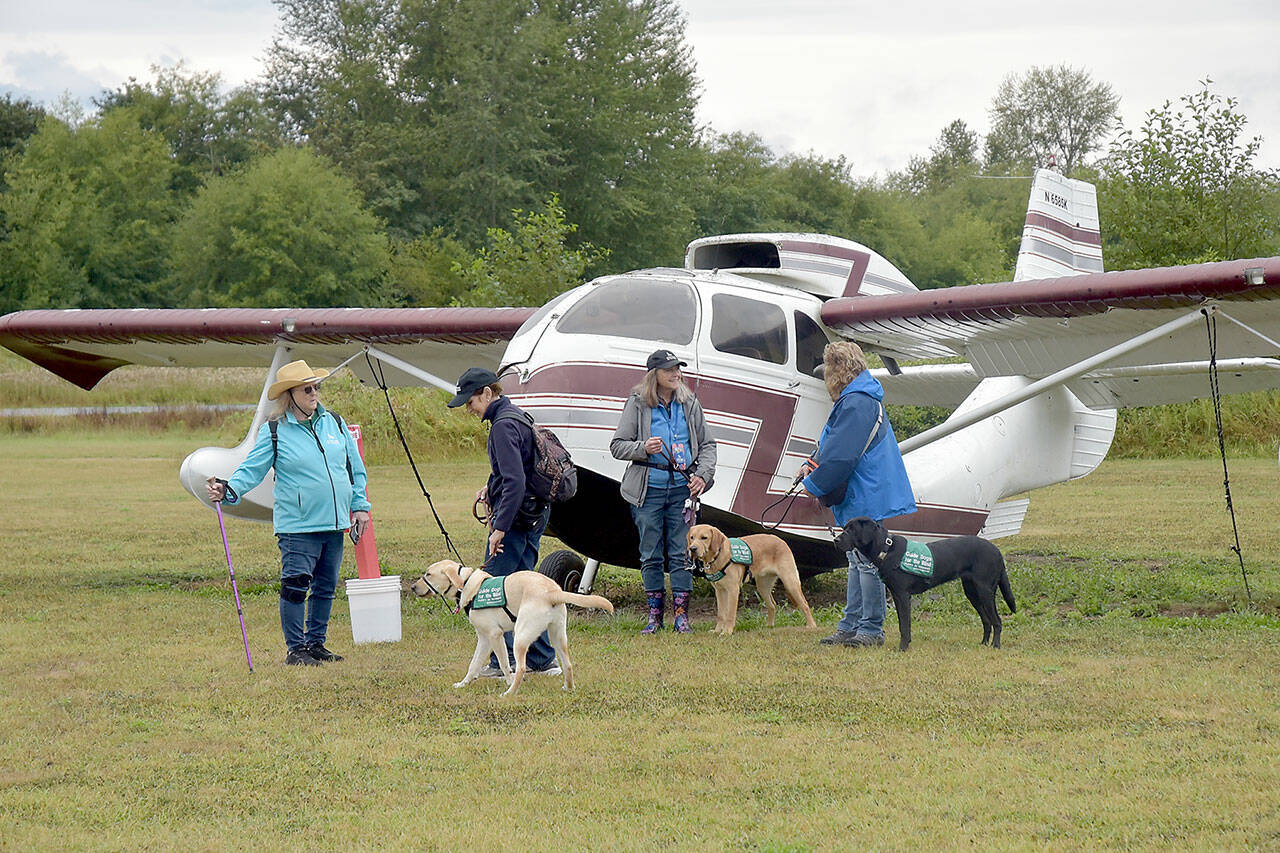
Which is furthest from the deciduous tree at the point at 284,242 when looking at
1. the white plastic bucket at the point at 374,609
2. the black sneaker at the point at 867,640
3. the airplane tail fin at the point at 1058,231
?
the black sneaker at the point at 867,640

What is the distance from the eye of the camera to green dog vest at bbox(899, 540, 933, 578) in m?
7.49

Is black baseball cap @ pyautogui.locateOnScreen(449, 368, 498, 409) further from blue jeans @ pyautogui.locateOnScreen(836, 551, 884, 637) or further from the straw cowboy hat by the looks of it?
blue jeans @ pyautogui.locateOnScreen(836, 551, 884, 637)

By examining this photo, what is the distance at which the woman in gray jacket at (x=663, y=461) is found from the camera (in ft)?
26.5

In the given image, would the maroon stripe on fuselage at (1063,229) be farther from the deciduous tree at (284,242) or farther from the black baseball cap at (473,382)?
the deciduous tree at (284,242)

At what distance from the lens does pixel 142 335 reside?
1162 centimetres

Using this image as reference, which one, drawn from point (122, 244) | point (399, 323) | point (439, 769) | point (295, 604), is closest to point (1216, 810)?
point (439, 769)

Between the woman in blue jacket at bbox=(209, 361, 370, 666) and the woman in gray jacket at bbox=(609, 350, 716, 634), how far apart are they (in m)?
1.69

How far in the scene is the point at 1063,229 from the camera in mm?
12250

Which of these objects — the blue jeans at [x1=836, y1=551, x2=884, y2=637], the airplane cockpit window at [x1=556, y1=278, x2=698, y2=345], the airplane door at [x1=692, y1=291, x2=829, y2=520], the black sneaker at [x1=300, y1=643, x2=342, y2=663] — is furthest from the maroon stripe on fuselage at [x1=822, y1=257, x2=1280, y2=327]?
the black sneaker at [x1=300, y1=643, x2=342, y2=663]

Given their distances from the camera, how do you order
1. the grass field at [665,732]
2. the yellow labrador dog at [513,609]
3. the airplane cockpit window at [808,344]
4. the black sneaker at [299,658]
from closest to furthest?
the grass field at [665,732] < the yellow labrador dog at [513,609] < the black sneaker at [299,658] < the airplane cockpit window at [808,344]

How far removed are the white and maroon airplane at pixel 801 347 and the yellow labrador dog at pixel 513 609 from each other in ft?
6.04

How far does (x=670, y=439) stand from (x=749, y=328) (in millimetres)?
1477

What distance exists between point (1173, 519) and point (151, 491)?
1624 centimetres

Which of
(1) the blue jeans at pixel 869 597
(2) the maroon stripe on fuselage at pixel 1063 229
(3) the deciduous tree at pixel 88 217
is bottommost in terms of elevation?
(1) the blue jeans at pixel 869 597
